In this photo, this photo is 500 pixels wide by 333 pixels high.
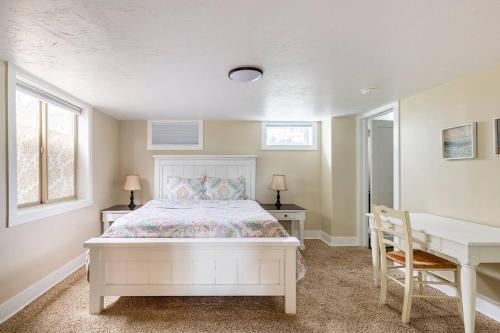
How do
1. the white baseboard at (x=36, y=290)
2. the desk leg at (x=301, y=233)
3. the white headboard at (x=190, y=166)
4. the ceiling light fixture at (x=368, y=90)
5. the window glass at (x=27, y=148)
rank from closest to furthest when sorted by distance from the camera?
the white baseboard at (x=36, y=290)
the window glass at (x=27, y=148)
the ceiling light fixture at (x=368, y=90)
the desk leg at (x=301, y=233)
the white headboard at (x=190, y=166)

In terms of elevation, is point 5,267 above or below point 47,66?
below

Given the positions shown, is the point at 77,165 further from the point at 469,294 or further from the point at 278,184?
the point at 469,294

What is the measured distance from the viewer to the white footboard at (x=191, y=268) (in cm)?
220

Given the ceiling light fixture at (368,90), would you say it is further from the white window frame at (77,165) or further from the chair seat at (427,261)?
the white window frame at (77,165)

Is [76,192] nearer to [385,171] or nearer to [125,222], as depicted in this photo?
[125,222]

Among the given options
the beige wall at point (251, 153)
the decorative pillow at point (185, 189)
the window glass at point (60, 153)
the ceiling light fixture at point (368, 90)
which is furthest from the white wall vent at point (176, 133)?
the ceiling light fixture at point (368, 90)

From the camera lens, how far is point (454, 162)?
2.56 meters

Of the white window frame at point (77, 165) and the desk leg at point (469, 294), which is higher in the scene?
the white window frame at point (77, 165)

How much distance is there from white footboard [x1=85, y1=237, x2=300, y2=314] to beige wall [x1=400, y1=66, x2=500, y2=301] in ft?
5.26

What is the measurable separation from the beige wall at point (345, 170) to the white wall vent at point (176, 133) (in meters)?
2.26

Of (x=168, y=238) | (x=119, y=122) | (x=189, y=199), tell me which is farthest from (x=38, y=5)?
(x=119, y=122)

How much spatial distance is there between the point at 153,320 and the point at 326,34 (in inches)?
96.2

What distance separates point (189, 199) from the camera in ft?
13.5

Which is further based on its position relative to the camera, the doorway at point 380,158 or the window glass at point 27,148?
the doorway at point 380,158
